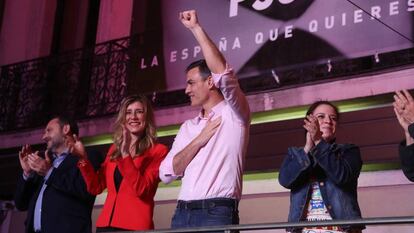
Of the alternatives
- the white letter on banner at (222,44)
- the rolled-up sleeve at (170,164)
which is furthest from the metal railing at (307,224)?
the white letter on banner at (222,44)

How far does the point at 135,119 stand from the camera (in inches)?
147

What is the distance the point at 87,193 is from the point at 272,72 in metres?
2.70

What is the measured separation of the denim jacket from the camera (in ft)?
10.8

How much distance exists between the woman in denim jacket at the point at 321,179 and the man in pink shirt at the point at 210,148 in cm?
37

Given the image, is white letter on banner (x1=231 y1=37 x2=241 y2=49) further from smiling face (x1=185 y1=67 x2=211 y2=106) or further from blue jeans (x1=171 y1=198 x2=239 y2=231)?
blue jeans (x1=171 y1=198 x2=239 y2=231)

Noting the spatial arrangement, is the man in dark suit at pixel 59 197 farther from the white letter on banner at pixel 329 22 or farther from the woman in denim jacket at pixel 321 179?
the white letter on banner at pixel 329 22

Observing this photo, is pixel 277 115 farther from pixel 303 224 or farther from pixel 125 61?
pixel 303 224

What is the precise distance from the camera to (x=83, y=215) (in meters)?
3.94

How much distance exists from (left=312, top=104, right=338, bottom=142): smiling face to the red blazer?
91 centimetres

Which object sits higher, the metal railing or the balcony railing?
the balcony railing

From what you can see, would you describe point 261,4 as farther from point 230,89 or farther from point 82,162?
point 230,89

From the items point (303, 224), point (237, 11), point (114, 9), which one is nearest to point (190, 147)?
Answer: point (303, 224)

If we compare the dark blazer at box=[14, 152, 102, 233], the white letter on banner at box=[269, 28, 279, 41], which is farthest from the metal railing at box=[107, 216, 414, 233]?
the white letter on banner at box=[269, 28, 279, 41]

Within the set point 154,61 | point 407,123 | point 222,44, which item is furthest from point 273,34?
point 407,123
